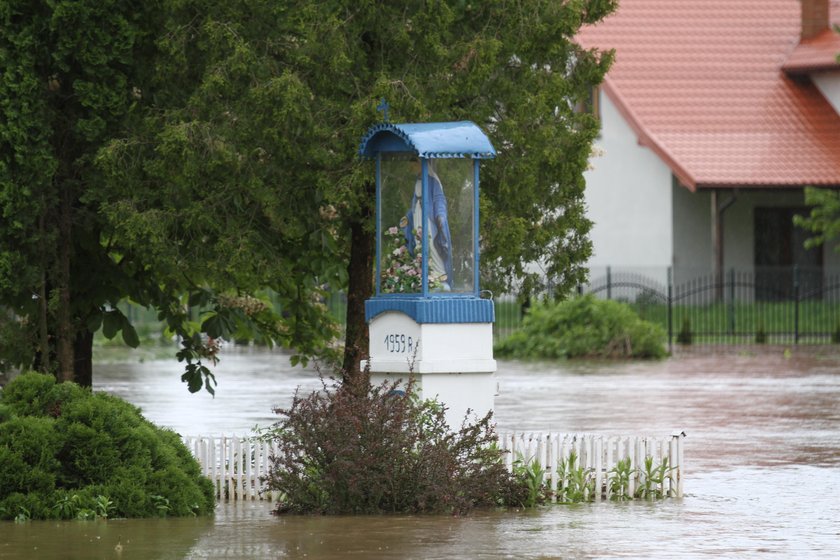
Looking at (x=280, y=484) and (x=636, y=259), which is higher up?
(x=636, y=259)

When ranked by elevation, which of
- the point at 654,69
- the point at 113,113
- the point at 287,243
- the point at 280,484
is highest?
the point at 654,69

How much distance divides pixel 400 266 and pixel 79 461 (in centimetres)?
321

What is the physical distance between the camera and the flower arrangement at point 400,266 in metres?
14.0

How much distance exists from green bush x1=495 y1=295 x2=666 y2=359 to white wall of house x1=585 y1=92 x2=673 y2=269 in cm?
613

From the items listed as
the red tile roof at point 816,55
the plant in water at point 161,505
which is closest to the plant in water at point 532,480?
the plant in water at point 161,505

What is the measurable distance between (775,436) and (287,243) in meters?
6.35

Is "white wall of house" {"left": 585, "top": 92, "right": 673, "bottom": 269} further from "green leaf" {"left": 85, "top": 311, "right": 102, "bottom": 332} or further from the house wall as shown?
"green leaf" {"left": 85, "top": 311, "right": 102, "bottom": 332}

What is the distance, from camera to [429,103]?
14.8 metres

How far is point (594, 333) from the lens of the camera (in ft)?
114

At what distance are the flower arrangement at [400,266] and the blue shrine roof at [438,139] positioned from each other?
2.52ft

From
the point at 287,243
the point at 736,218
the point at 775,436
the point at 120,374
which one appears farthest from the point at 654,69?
the point at 287,243

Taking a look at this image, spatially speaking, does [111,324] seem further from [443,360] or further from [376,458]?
[376,458]

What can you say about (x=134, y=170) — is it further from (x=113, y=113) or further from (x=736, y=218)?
(x=736, y=218)

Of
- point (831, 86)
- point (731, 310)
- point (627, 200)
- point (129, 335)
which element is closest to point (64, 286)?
point (129, 335)
